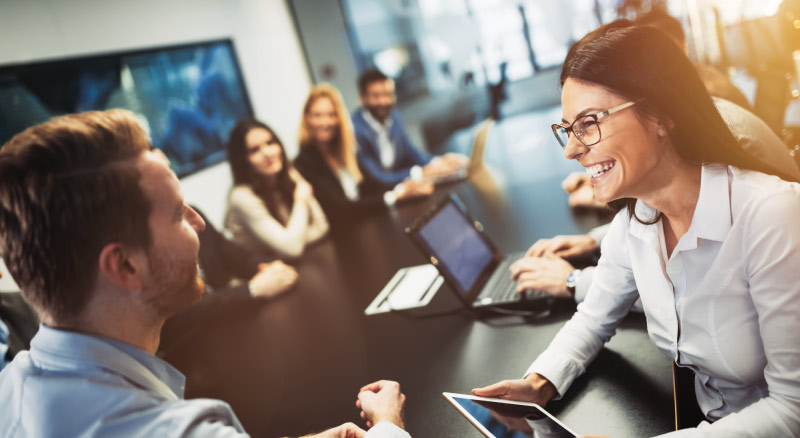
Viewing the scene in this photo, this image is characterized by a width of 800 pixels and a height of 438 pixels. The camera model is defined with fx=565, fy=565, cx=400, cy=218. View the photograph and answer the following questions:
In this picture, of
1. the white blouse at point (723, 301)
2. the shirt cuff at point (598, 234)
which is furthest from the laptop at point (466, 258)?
the white blouse at point (723, 301)

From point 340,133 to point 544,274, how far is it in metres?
2.47

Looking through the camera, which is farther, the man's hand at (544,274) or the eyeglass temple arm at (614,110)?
the man's hand at (544,274)

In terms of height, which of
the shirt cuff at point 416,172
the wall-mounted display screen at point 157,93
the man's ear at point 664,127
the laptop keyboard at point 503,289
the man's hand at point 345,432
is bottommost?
the laptop keyboard at point 503,289

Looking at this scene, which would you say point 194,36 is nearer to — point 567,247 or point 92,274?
point 567,247

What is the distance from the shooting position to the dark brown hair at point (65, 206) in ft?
2.52

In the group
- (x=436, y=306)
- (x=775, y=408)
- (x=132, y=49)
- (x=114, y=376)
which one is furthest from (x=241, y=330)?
(x=132, y=49)

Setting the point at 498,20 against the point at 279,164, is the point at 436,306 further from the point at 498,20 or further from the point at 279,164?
the point at 498,20

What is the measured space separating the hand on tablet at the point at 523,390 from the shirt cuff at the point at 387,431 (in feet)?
0.61

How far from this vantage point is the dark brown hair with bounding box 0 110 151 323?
77cm

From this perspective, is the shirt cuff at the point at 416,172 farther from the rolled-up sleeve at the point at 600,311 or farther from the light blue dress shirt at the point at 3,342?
the rolled-up sleeve at the point at 600,311

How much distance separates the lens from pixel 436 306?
5.48ft

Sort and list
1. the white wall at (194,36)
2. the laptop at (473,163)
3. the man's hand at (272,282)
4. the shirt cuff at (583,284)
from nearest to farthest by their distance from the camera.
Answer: the shirt cuff at (583,284) → the man's hand at (272,282) → the white wall at (194,36) → the laptop at (473,163)

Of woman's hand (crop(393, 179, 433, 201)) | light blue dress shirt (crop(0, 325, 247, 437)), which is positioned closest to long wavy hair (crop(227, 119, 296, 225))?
woman's hand (crop(393, 179, 433, 201))

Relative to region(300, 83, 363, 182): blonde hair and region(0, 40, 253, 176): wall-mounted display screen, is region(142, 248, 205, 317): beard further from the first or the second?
region(300, 83, 363, 182): blonde hair
